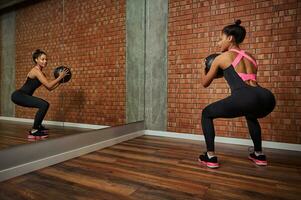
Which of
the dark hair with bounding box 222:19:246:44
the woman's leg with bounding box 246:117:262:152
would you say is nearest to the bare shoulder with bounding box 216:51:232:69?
the dark hair with bounding box 222:19:246:44

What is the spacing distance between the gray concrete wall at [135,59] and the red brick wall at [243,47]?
58 cm

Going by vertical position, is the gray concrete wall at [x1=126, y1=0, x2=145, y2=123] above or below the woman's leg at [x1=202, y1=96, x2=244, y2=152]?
above

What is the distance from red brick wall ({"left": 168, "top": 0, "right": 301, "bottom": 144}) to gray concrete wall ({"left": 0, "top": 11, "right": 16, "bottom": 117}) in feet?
8.00

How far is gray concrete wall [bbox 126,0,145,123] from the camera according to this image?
412cm

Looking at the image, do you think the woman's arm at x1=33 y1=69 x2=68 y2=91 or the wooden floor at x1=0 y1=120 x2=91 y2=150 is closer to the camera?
the wooden floor at x1=0 y1=120 x2=91 y2=150

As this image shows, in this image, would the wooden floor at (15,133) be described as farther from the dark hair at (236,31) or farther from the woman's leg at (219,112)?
the dark hair at (236,31)

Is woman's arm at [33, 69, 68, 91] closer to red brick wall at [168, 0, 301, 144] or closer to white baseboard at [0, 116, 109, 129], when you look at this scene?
white baseboard at [0, 116, 109, 129]

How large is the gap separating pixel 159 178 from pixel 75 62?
197 cm

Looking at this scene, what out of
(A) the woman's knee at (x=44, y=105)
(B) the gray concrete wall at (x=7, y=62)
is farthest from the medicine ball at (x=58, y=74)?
(B) the gray concrete wall at (x=7, y=62)

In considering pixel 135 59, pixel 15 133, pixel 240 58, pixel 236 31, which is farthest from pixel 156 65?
pixel 15 133

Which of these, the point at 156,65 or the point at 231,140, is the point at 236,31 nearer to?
the point at 231,140

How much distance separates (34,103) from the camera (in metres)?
2.56

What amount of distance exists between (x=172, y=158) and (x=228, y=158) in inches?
26.7

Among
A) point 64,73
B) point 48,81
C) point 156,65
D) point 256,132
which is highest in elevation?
point 156,65
